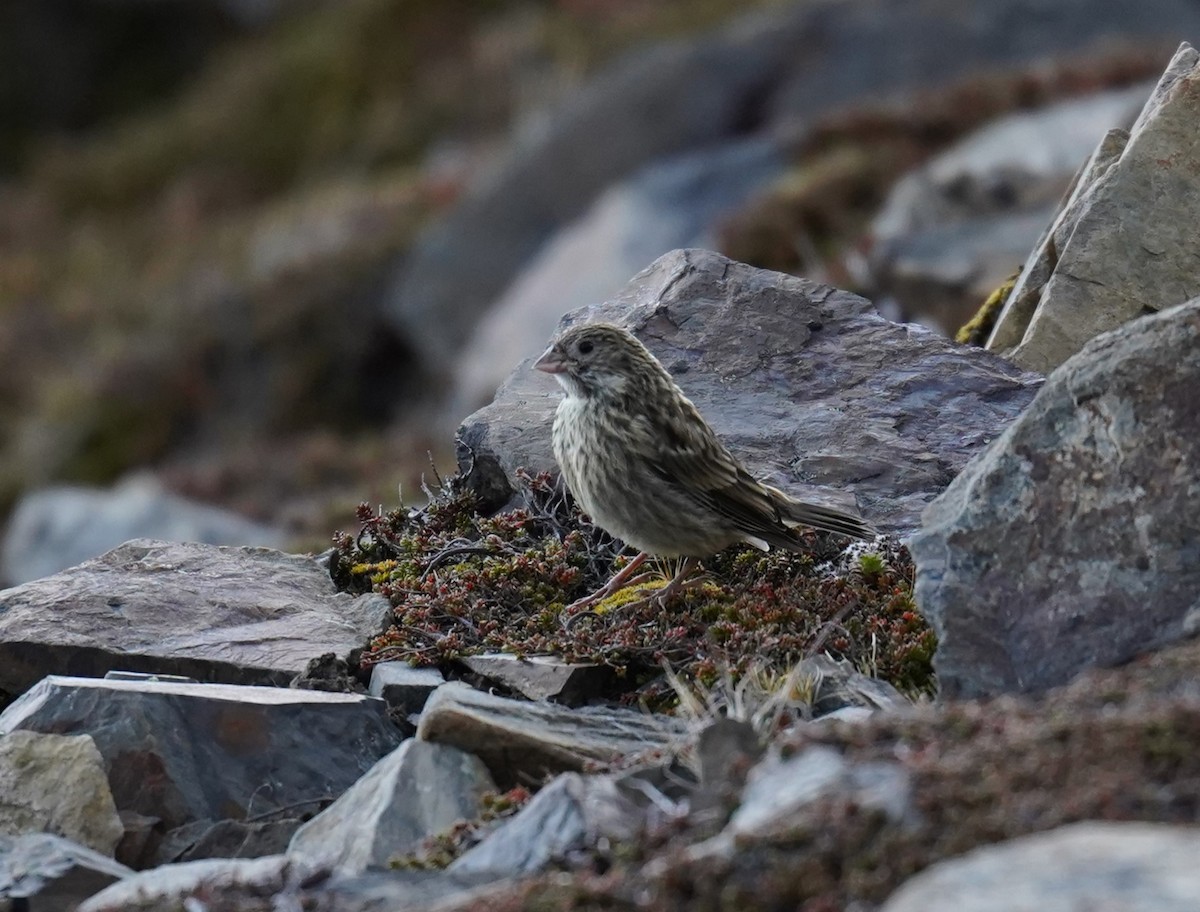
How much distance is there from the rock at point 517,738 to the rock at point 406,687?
2.24 feet

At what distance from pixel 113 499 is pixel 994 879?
1798cm

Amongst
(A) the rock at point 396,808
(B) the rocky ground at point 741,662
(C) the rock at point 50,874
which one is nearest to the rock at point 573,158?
(B) the rocky ground at point 741,662

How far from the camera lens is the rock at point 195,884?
565 centimetres

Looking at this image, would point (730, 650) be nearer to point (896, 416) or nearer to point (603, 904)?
point (896, 416)

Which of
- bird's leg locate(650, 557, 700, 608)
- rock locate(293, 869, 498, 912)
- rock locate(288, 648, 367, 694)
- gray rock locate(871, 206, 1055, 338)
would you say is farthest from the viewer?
gray rock locate(871, 206, 1055, 338)

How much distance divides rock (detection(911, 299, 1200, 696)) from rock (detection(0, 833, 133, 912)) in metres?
3.19

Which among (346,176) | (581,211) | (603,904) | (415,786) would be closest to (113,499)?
(581,211)

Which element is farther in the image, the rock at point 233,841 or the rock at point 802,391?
the rock at point 802,391

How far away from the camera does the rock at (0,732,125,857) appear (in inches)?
270

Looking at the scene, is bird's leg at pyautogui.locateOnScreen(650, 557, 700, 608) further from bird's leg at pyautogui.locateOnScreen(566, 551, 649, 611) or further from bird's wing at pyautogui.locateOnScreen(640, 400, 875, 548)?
bird's wing at pyautogui.locateOnScreen(640, 400, 875, 548)

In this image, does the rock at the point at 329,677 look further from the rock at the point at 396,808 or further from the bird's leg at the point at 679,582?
the bird's leg at the point at 679,582

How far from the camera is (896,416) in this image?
9.06 m

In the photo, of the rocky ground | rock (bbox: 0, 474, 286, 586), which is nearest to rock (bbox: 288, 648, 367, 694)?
the rocky ground

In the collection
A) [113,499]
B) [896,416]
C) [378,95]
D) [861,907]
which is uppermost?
[378,95]
